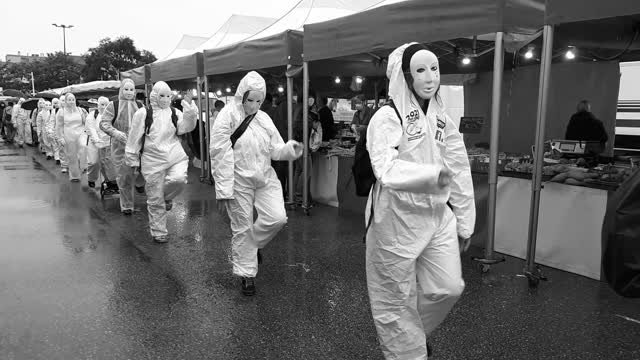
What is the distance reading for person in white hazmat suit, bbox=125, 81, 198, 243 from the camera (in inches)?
255

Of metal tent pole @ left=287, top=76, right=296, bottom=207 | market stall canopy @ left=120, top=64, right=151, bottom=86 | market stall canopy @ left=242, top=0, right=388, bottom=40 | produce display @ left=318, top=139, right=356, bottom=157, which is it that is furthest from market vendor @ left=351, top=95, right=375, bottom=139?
market stall canopy @ left=120, top=64, right=151, bottom=86

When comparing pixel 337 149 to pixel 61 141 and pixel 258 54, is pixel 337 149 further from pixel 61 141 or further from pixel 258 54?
pixel 61 141

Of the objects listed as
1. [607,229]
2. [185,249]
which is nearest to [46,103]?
[185,249]

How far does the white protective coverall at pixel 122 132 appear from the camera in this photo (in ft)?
25.8

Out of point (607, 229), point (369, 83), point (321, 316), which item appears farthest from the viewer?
point (369, 83)

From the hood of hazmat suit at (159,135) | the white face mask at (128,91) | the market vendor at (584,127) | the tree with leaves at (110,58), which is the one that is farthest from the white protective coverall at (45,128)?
the tree with leaves at (110,58)

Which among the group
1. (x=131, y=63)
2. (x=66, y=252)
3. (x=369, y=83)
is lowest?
(x=66, y=252)

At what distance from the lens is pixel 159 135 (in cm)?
646

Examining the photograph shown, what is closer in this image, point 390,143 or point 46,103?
point 390,143

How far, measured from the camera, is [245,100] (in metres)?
4.71

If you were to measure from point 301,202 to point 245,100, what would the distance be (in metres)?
4.71

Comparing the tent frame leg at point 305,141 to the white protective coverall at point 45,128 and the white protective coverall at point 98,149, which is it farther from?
the white protective coverall at point 45,128

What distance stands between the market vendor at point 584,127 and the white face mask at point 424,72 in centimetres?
694

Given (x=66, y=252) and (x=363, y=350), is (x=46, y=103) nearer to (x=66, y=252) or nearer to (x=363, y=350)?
(x=66, y=252)
